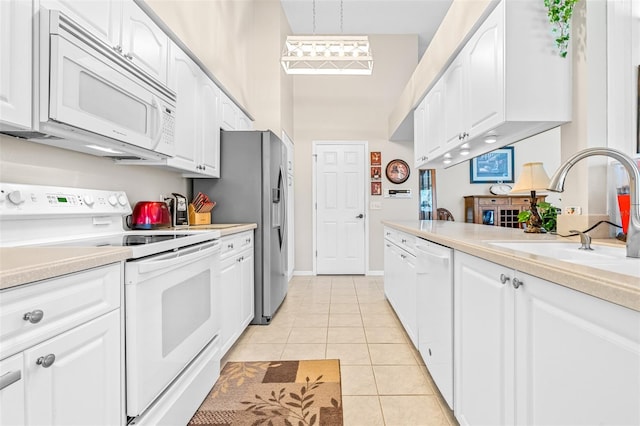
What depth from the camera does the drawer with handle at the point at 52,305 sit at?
2.51 ft

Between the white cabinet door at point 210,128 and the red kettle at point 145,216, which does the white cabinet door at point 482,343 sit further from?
the white cabinet door at point 210,128

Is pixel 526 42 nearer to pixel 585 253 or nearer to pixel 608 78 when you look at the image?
pixel 608 78

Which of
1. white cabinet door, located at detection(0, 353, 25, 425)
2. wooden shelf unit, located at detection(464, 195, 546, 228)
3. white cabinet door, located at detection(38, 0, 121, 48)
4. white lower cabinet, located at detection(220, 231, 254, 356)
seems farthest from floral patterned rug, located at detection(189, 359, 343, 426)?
wooden shelf unit, located at detection(464, 195, 546, 228)

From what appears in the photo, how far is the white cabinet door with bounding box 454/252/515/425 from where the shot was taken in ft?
3.68

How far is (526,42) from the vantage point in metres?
1.75

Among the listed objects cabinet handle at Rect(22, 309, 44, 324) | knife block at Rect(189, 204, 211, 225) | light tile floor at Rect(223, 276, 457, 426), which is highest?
knife block at Rect(189, 204, 211, 225)

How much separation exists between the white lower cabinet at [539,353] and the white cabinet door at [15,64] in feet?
5.59

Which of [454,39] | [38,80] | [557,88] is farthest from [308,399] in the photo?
[454,39]

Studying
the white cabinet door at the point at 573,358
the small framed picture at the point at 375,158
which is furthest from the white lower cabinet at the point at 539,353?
the small framed picture at the point at 375,158

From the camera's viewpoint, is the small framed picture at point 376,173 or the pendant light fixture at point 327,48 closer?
the pendant light fixture at point 327,48

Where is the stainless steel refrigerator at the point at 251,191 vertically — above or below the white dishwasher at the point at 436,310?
Result: above

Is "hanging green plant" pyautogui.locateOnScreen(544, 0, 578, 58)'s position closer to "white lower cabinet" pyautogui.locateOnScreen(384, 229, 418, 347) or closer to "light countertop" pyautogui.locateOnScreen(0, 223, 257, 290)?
"white lower cabinet" pyautogui.locateOnScreen(384, 229, 418, 347)

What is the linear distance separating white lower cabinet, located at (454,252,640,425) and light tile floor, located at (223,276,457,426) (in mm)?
417

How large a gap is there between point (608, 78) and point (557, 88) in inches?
7.7
